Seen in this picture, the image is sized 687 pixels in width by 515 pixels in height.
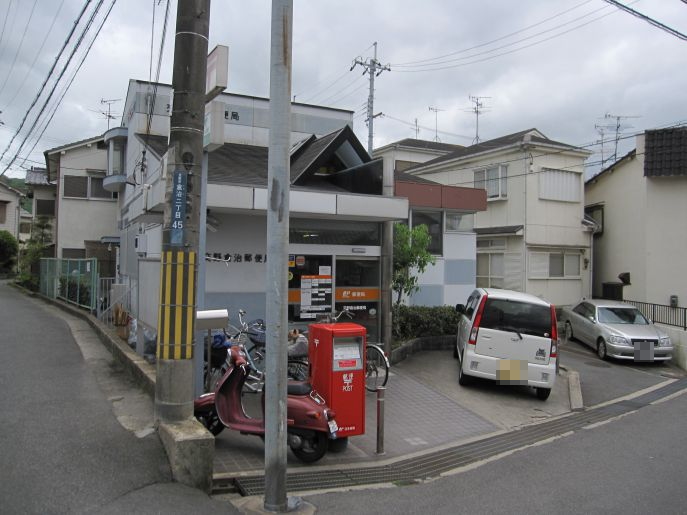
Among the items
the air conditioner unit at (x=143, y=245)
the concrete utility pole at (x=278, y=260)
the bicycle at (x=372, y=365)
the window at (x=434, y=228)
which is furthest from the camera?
the window at (x=434, y=228)

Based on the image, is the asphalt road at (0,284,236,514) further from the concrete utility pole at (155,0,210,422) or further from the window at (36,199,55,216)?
the window at (36,199,55,216)

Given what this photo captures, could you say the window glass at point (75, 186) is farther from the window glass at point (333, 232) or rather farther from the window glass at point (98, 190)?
the window glass at point (333, 232)

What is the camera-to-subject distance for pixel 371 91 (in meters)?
31.5

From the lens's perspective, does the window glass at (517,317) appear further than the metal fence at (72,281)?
No

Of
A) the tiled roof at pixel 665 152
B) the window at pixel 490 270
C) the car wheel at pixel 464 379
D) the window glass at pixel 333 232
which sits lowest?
the car wheel at pixel 464 379

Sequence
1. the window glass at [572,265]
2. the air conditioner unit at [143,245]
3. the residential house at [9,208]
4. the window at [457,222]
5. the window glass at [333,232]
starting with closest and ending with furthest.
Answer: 1. the window glass at [333,232]
2. the air conditioner unit at [143,245]
3. the window at [457,222]
4. the window glass at [572,265]
5. the residential house at [9,208]

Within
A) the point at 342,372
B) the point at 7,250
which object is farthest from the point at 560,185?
the point at 7,250

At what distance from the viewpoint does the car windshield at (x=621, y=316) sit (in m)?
15.8

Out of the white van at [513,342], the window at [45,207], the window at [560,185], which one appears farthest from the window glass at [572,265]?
the window at [45,207]

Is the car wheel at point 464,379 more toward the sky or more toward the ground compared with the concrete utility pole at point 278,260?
more toward the ground

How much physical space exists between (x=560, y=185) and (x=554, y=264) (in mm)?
2995

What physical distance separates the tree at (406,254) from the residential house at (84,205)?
1722 cm

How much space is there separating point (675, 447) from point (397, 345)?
5.64 metres

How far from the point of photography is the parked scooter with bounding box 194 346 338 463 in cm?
602
